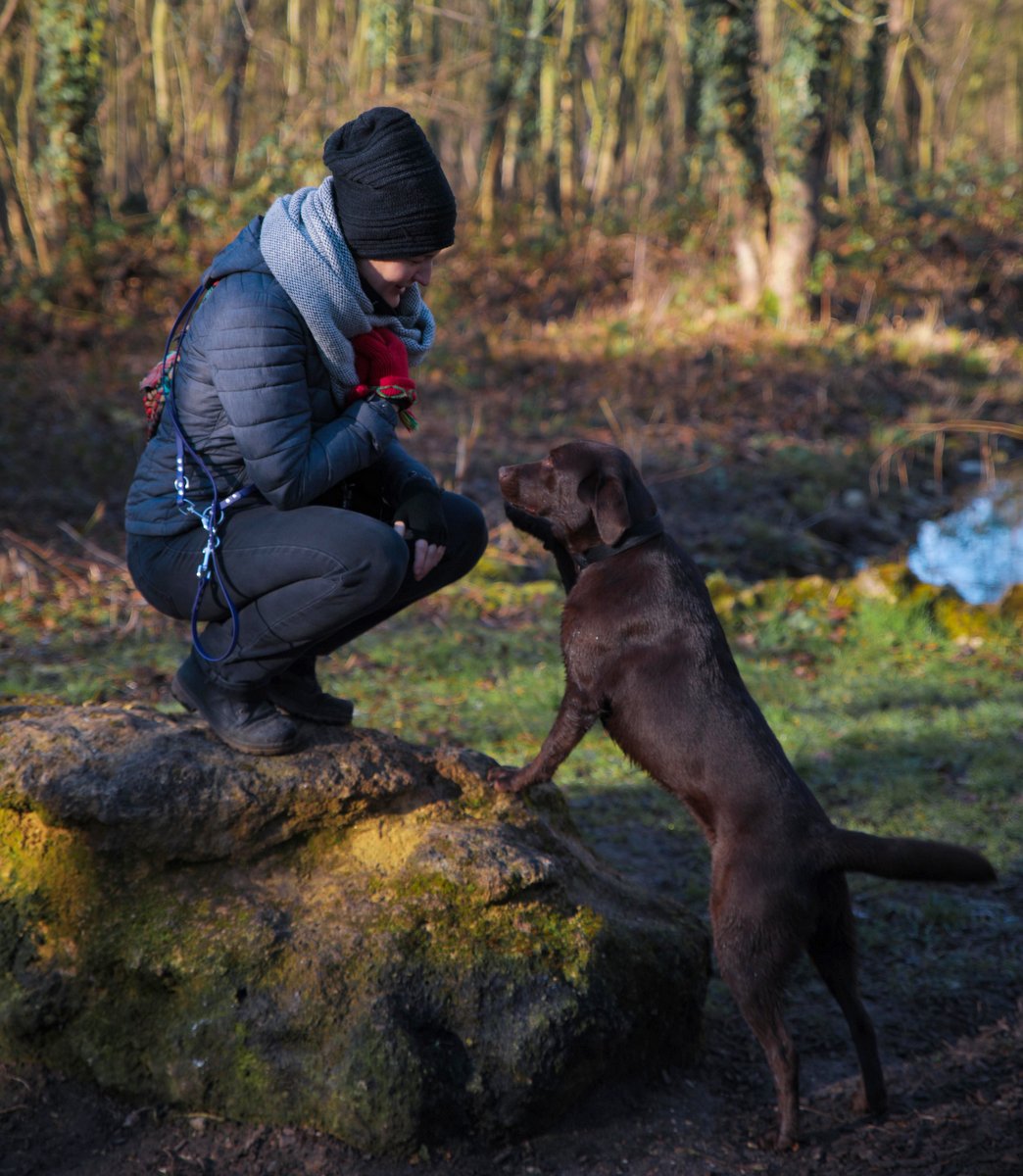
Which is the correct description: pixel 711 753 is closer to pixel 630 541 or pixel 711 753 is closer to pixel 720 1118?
pixel 630 541

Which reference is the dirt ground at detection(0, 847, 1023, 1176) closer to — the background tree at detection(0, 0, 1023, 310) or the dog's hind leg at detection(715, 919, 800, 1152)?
the dog's hind leg at detection(715, 919, 800, 1152)

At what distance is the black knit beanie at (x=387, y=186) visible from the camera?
341cm

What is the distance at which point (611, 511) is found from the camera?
3.73 meters

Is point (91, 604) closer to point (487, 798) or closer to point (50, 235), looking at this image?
point (487, 798)

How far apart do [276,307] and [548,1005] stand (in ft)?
7.30

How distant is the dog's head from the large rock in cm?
105

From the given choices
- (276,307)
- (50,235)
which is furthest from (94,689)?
(50,235)

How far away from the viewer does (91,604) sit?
7848mm

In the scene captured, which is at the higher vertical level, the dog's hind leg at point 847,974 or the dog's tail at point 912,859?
the dog's tail at point 912,859

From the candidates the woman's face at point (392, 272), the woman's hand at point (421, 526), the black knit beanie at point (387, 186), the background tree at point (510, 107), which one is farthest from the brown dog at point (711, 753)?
the background tree at point (510, 107)

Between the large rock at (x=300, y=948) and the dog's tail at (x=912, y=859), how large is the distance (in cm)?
77

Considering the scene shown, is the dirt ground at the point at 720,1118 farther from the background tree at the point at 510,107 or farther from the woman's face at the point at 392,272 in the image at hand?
the background tree at the point at 510,107

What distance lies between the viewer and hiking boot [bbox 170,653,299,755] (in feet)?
12.2

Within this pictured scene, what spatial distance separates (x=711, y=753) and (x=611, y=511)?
2.79 feet
